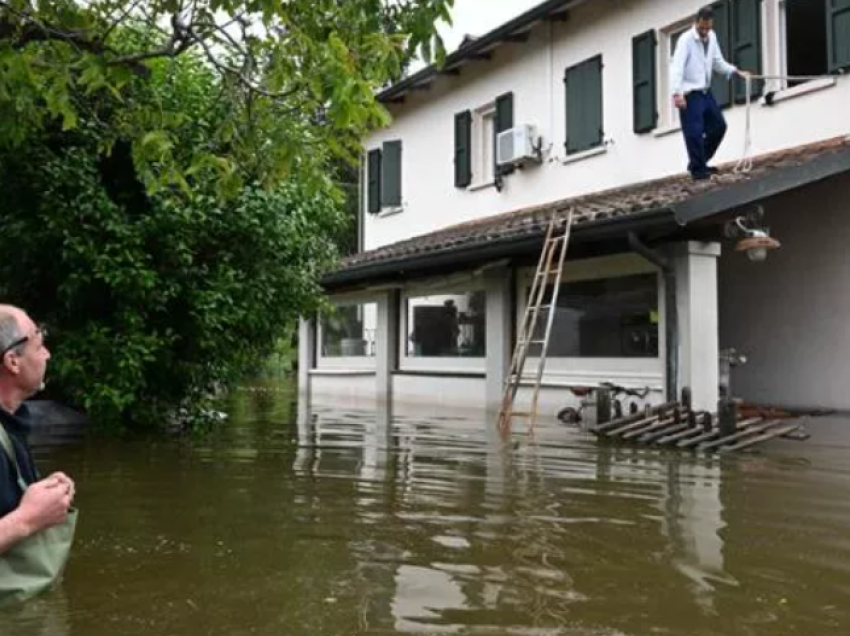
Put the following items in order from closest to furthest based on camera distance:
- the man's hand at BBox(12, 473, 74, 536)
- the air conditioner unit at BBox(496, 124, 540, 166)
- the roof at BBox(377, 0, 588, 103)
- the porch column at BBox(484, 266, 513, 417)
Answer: the man's hand at BBox(12, 473, 74, 536)
the porch column at BBox(484, 266, 513, 417)
the roof at BBox(377, 0, 588, 103)
the air conditioner unit at BBox(496, 124, 540, 166)

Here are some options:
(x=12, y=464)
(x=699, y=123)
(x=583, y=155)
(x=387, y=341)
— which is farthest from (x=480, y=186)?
(x=12, y=464)

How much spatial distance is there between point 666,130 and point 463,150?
5.13m

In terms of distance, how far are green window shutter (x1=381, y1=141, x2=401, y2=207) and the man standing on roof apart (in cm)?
934

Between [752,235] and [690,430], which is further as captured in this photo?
[752,235]

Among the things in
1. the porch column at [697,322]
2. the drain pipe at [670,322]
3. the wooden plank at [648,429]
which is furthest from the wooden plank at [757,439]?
the drain pipe at [670,322]

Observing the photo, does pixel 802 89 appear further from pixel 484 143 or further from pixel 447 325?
pixel 484 143

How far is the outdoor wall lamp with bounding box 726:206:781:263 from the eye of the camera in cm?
950

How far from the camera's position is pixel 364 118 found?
5383 mm

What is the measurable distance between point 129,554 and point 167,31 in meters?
4.66

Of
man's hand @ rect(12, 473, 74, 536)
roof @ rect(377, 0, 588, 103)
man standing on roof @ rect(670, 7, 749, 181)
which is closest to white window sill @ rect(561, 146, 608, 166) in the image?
roof @ rect(377, 0, 588, 103)

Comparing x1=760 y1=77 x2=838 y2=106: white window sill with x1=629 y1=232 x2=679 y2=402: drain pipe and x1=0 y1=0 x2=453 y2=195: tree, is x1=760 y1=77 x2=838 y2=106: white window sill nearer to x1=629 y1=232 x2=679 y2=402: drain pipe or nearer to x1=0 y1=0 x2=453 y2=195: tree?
x1=629 y1=232 x2=679 y2=402: drain pipe

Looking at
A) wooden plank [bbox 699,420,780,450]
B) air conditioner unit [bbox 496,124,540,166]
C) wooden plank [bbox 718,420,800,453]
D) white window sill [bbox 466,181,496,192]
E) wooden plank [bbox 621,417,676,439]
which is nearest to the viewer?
wooden plank [bbox 718,420,800,453]

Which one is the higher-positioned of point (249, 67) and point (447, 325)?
point (249, 67)

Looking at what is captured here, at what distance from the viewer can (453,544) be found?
4.96m
